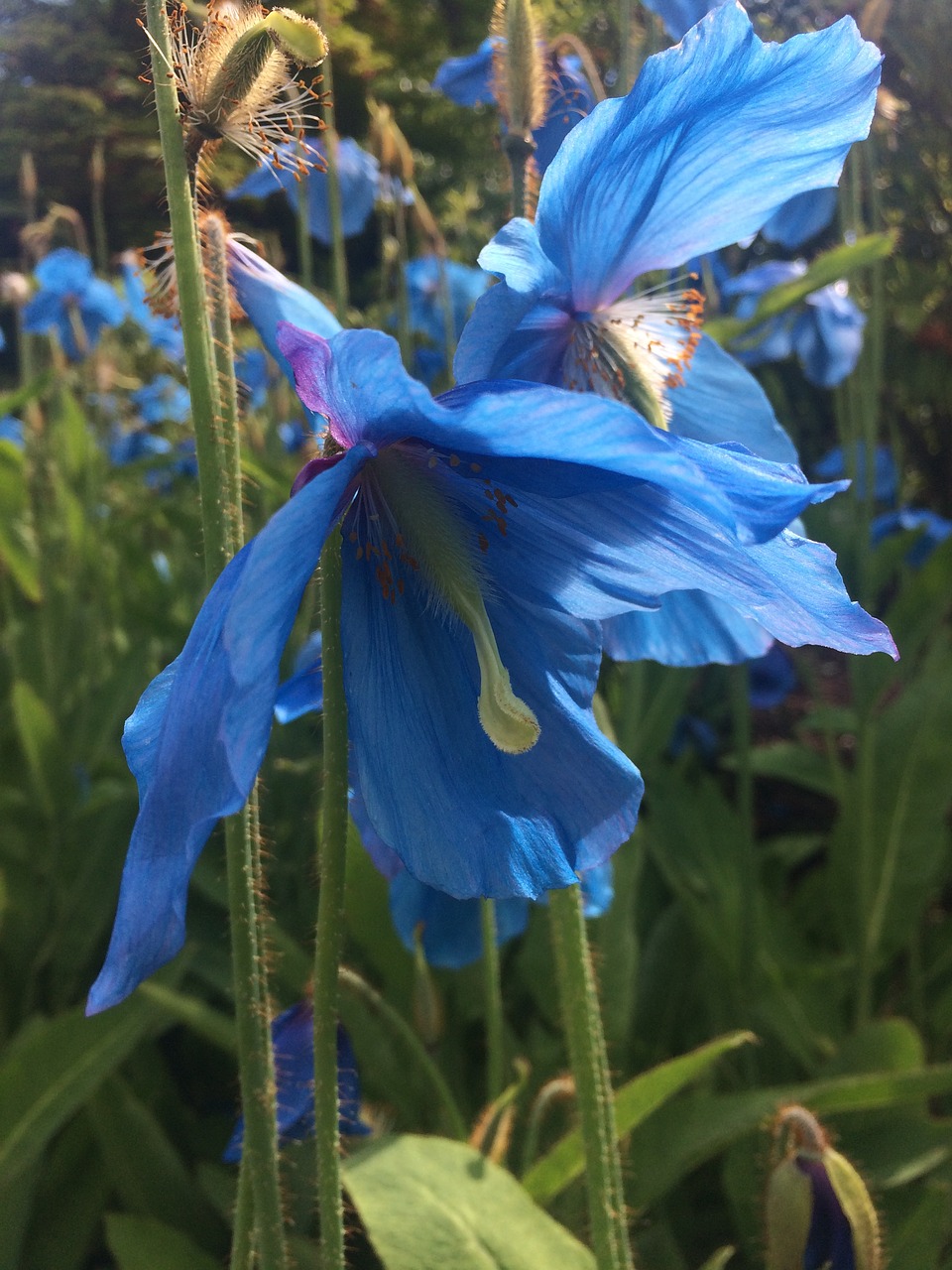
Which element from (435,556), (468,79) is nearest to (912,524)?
(468,79)

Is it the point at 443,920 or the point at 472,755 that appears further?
the point at 443,920

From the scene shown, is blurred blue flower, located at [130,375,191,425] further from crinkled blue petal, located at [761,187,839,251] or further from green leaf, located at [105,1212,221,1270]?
green leaf, located at [105,1212,221,1270]

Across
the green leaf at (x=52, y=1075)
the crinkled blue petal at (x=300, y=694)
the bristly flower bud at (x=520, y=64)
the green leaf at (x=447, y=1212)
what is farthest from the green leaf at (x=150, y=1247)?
the bristly flower bud at (x=520, y=64)

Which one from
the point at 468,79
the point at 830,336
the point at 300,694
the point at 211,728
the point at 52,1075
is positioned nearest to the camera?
the point at 211,728

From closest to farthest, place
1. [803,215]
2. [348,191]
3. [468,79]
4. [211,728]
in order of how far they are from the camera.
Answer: [211,728], [468,79], [803,215], [348,191]

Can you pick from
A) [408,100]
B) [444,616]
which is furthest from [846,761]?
[408,100]

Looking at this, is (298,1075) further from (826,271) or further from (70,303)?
(70,303)

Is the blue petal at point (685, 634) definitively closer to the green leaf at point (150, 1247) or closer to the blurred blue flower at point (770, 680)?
the green leaf at point (150, 1247)
